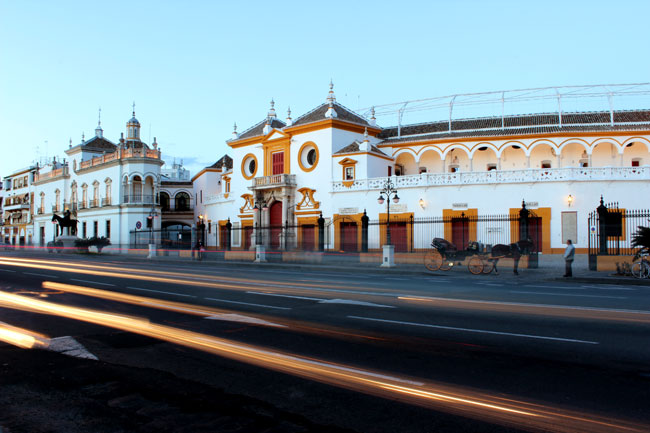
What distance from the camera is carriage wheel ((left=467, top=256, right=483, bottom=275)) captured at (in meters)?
22.4

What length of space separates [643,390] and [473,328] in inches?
137

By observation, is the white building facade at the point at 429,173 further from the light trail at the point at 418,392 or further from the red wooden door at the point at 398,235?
the light trail at the point at 418,392

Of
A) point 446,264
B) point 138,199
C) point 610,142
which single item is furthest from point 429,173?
point 138,199

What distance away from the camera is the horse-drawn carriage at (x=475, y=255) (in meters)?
22.0

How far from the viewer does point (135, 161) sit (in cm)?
5381

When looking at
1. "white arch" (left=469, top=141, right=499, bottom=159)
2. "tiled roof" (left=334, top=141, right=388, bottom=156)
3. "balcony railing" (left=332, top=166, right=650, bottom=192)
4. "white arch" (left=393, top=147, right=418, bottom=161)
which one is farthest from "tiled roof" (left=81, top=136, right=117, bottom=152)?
"white arch" (left=469, top=141, right=499, bottom=159)

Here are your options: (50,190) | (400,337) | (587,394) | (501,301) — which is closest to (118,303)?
(400,337)

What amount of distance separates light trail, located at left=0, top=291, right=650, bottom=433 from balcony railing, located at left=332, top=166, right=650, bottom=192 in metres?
30.2

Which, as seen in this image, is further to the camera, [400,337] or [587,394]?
[400,337]

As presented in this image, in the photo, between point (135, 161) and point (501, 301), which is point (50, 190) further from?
point (501, 301)

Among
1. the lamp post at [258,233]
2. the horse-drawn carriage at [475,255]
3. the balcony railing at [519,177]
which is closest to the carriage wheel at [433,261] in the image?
the horse-drawn carriage at [475,255]

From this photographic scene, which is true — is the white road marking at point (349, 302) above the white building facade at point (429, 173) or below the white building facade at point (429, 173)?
below

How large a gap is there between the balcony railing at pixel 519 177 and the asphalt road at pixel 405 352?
21936 millimetres

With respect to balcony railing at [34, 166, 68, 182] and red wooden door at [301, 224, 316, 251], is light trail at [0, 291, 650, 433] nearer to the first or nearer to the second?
red wooden door at [301, 224, 316, 251]
